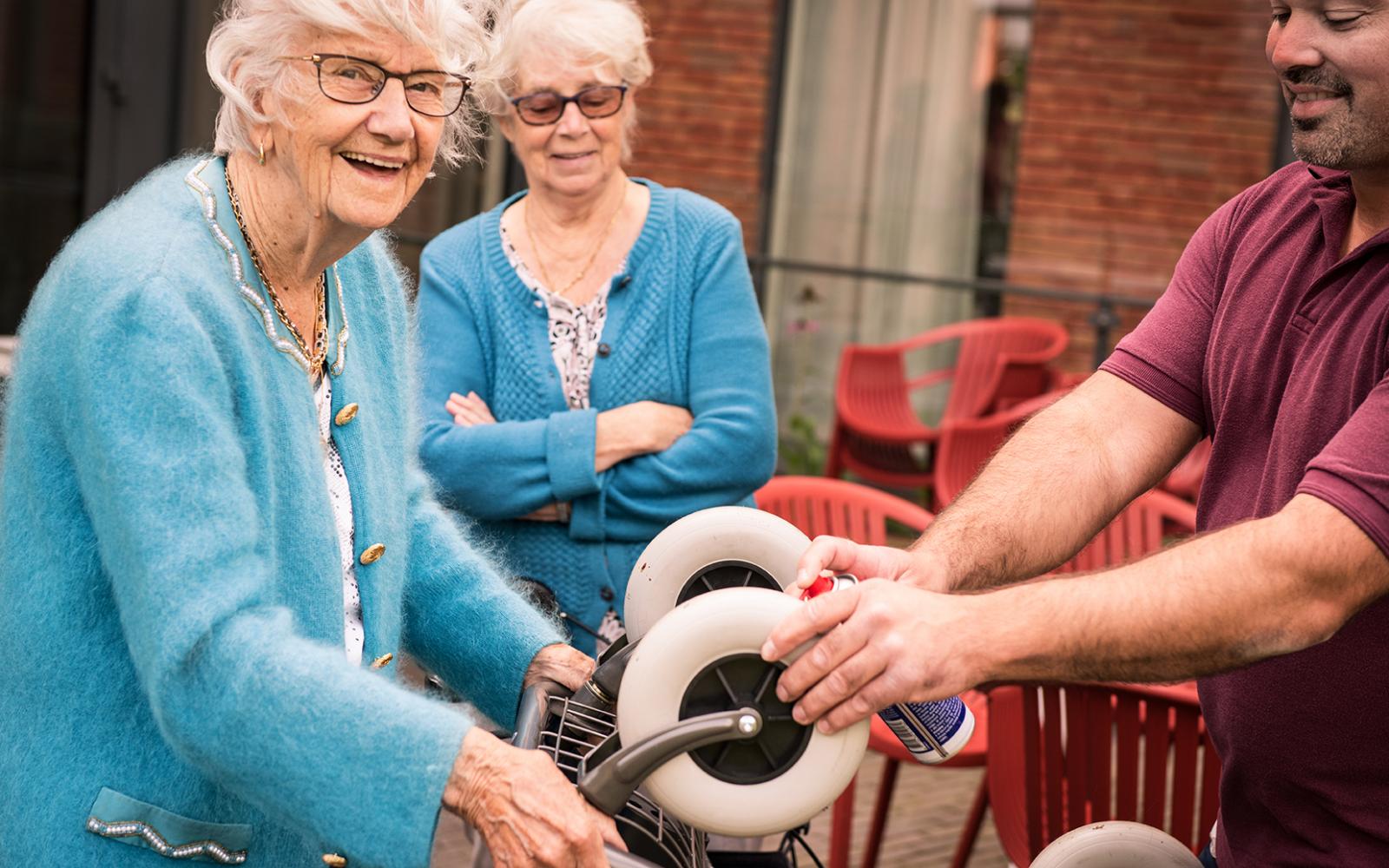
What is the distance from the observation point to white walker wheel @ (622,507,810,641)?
2123 millimetres

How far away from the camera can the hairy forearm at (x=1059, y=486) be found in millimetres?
2273

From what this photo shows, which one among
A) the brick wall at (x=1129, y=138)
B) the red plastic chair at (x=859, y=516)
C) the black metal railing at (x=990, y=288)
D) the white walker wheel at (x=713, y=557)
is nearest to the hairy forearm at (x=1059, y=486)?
the white walker wheel at (x=713, y=557)

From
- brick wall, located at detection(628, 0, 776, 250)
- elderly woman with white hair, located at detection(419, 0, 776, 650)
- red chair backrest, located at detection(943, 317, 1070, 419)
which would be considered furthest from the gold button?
brick wall, located at detection(628, 0, 776, 250)

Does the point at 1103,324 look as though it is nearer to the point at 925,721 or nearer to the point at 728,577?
the point at 728,577

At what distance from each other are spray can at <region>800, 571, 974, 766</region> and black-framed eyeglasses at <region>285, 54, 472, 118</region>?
78cm

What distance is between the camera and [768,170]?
29.1ft

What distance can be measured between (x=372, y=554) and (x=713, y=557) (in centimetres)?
46

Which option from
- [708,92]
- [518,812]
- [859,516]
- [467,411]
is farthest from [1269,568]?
[708,92]

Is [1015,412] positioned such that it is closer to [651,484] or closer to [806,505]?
[806,505]

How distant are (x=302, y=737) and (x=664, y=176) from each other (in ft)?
24.5

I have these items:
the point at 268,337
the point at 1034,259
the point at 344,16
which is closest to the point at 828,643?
the point at 268,337

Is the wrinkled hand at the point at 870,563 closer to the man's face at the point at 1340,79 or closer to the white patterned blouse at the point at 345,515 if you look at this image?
the white patterned blouse at the point at 345,515

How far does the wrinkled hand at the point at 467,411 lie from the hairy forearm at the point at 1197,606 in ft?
5.13

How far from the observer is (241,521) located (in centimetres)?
168
